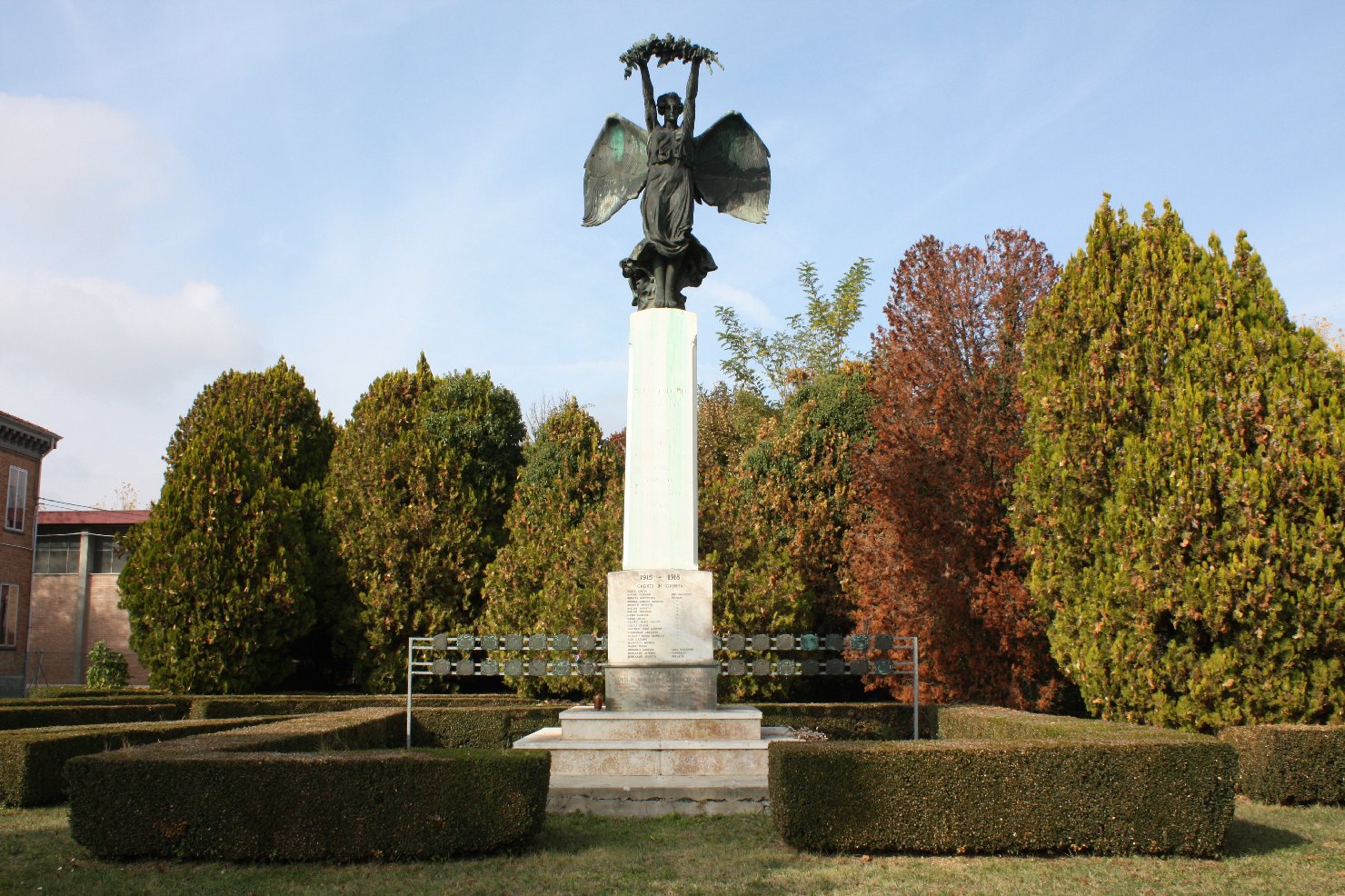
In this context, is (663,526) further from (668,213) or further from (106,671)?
(106,671)

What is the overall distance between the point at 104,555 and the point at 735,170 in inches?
1193

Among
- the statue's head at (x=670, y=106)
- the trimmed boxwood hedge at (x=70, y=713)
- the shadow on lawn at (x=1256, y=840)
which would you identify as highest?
the statue's head at (x=670, y=106)

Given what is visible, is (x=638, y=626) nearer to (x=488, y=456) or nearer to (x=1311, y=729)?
(x=1311, y=729)

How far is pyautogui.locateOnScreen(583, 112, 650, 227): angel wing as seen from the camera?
14320mm

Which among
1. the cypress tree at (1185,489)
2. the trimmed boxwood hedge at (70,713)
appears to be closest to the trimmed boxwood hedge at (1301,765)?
the cypress tree at (1185,489)

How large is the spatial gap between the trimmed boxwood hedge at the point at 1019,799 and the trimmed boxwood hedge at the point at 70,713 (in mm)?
11273

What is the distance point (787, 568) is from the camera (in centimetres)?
1927

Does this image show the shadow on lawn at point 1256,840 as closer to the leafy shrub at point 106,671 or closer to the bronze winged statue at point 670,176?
the bronze winged statue at point 670,176

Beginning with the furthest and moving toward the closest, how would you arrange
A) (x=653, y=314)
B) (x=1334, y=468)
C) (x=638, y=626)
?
(x=653, y=314) → (x=638, y=626) → (x=1334, y=468)

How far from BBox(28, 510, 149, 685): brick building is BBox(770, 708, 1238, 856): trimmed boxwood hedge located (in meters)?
32.3

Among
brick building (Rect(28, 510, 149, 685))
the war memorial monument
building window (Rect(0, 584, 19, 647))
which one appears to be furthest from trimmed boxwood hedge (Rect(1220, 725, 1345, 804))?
brick building (Rect(28, 510, 149, 685))

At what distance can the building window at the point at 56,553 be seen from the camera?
3500cm

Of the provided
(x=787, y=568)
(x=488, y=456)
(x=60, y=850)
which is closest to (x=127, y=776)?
(x=60, y=850)

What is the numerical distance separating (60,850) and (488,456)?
17202 millimetres
